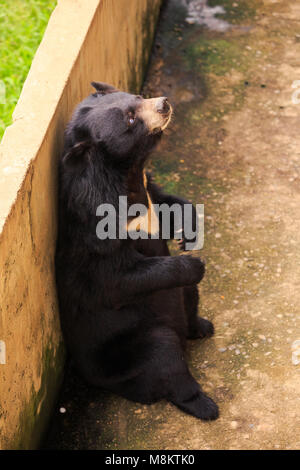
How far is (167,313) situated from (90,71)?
151cm

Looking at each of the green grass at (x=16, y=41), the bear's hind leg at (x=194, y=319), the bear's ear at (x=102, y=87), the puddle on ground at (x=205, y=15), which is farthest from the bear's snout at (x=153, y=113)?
the puddle on ground at (x=205, y=15)

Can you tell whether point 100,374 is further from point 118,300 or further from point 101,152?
point 101,152

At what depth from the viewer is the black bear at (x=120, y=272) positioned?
3154 millimetres

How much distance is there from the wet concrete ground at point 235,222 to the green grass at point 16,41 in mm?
1207

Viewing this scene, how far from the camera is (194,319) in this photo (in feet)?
13.0

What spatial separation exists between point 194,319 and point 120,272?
0.84 m

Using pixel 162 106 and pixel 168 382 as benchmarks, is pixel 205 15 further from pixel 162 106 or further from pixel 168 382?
pixel 168 382

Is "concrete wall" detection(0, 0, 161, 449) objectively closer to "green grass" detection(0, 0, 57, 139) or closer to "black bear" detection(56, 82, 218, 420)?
"black bear" detection(56, 82, 218, 420)

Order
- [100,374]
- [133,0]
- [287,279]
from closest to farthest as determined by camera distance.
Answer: [100,374] < [287,279] < [133,0]

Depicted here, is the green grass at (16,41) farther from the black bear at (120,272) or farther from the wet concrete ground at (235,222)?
the wet concrete ground at (235,222)

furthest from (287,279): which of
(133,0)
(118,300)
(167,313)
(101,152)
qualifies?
(133,0)

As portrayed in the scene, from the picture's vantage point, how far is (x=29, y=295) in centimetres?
316

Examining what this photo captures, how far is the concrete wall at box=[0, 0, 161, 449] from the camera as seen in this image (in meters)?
2.91
